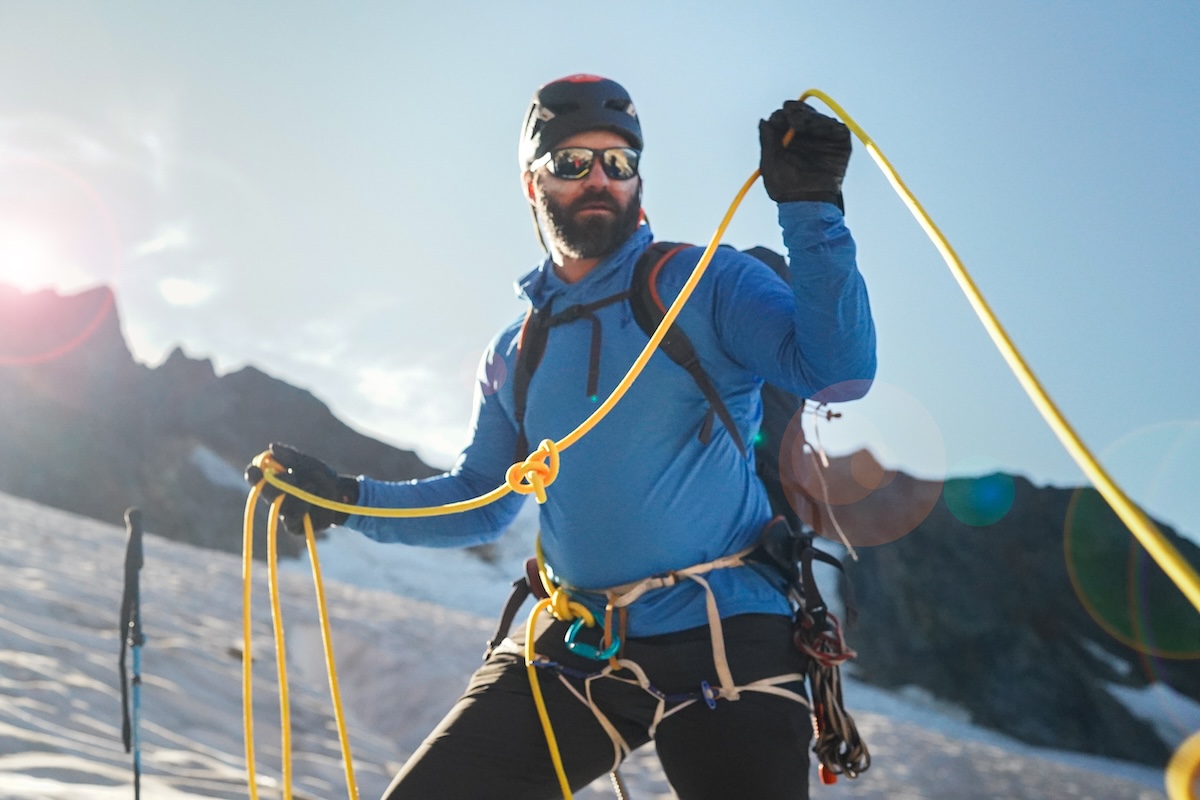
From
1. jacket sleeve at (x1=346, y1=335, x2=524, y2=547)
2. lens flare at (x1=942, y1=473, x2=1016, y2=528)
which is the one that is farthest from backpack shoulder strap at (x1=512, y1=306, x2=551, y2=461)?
lens flare at (x1=942, y1=473, x2=1016, y2=528)

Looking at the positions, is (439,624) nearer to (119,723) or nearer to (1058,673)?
(119,723)

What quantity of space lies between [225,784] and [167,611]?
616 cm

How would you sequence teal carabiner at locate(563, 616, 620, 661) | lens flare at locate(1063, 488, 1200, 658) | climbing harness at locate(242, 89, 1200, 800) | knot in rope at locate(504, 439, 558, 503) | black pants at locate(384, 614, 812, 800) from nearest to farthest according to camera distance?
climbing harness at locate(242, 89, 1200, 800) < black pants at locate(384, 614, 812, 800) < knot in rope at locate(504, 439, 558, 503) < teal carabiner at locate(563, 616, 620, 661) < lens flare at locate(1063, 488, 1200, 658)

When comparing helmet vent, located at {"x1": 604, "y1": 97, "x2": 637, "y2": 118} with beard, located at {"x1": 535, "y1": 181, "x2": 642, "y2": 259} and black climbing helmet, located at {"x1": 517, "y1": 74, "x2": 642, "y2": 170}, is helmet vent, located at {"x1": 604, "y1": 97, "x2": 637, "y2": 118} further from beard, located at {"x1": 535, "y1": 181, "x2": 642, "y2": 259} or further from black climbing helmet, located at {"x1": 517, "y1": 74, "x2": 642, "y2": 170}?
beard, located at {"x1": 535, "y1": 181, "x2": 642, "y2": 259}

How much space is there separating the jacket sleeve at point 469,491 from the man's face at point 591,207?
0.52 metres

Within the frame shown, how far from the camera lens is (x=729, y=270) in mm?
2486

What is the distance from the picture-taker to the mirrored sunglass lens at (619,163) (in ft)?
9.43

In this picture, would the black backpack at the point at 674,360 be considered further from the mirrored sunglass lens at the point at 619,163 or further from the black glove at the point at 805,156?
the black glove at the point at 805,156

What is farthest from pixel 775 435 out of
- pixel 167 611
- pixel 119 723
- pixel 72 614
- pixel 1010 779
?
pixel 1010 779

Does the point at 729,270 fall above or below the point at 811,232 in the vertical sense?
above

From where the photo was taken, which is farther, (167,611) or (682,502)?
(167,611)

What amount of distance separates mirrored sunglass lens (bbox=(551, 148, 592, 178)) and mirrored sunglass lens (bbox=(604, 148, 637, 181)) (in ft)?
0.21

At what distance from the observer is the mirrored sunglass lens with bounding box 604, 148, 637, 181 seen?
9.43ft

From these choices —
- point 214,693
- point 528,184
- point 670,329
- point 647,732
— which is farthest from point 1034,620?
point 670,329
